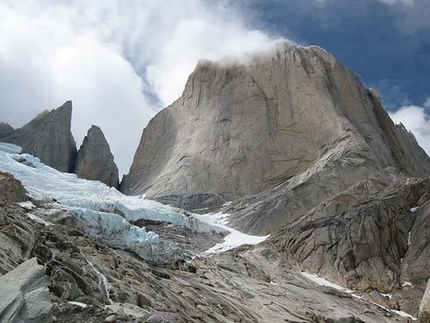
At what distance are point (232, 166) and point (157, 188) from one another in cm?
963

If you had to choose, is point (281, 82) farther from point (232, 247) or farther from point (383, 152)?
point (232, 247)

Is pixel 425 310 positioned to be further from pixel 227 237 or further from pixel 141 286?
pixel 227 237

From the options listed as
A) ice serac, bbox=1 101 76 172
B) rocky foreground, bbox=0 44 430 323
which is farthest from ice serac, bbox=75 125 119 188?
ice serac, bbox=1 101 76 172

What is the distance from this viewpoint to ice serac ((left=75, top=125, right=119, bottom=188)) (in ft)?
270

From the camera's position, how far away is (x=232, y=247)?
2019 inches

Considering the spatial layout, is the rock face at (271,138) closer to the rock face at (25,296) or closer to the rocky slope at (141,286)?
the rocky slope at (141,286)

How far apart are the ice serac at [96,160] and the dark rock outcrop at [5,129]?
9756mm

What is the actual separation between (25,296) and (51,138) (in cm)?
7109

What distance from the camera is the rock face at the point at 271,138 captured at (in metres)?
67.8

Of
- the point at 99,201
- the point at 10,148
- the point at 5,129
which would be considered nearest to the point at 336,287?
the point at 99,201

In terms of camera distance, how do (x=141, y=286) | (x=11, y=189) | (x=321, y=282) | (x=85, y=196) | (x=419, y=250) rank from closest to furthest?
1. (x=141, y=286)
2. (x=11, y=189)
3. (x=321, y=282)
4. (x=419, y=250)
5. (x=85, y=196)

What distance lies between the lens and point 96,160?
83625 mm

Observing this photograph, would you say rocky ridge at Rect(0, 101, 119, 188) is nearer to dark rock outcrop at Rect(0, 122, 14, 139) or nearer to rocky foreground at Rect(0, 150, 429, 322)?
dark rock outcrop at Rect(0, 122, 14, 139)

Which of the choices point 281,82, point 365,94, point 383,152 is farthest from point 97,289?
point 365,94
